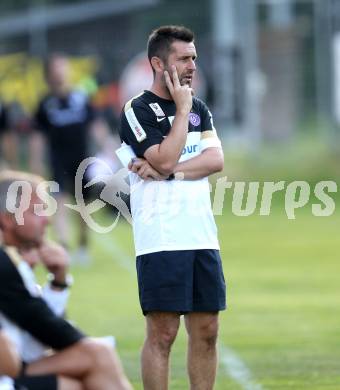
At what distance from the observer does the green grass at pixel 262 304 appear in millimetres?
10398

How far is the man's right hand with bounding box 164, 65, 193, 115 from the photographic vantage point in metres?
8.09

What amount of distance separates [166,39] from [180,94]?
0.36 metres

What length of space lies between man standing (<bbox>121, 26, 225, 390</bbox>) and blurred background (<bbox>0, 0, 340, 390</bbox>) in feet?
6.42

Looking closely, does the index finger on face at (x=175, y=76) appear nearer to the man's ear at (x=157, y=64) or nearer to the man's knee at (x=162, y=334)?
the man's ear at (x=157, y=64)

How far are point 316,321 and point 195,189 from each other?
15.7 ft

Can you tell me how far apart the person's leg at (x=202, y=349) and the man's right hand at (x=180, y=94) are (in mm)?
1140

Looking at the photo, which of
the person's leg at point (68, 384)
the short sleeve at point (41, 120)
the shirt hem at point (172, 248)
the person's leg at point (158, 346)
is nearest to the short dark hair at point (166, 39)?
the shirt hem at point (172, 248)

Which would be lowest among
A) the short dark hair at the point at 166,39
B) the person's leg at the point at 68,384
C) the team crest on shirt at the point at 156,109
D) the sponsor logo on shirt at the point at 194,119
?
the person's leg at the point at 68,384

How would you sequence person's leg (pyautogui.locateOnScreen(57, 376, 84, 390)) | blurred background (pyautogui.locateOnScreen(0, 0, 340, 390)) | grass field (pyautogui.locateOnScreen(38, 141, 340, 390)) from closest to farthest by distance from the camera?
1. person's leg (pyautogui.locateOnScreen(57, 376, 84, 390))
2. grass field (pyautogui.locateOnScreen(38, 141, 340, 390))
3. blurred background (pyautogui.locateOnScreen(0, 0, 340, 390))

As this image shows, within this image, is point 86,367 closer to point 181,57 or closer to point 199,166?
point 199,166

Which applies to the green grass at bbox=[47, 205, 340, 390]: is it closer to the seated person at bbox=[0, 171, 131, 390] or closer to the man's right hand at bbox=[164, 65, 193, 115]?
the man's right hand at bbox=[164, 65, 193, 115]

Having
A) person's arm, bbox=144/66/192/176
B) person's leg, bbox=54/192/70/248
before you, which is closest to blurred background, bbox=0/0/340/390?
person's leg, bbox=54/192/70/248

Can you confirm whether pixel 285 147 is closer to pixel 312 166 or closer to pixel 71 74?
pixel 312 166

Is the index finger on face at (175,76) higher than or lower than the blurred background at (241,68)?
higher
